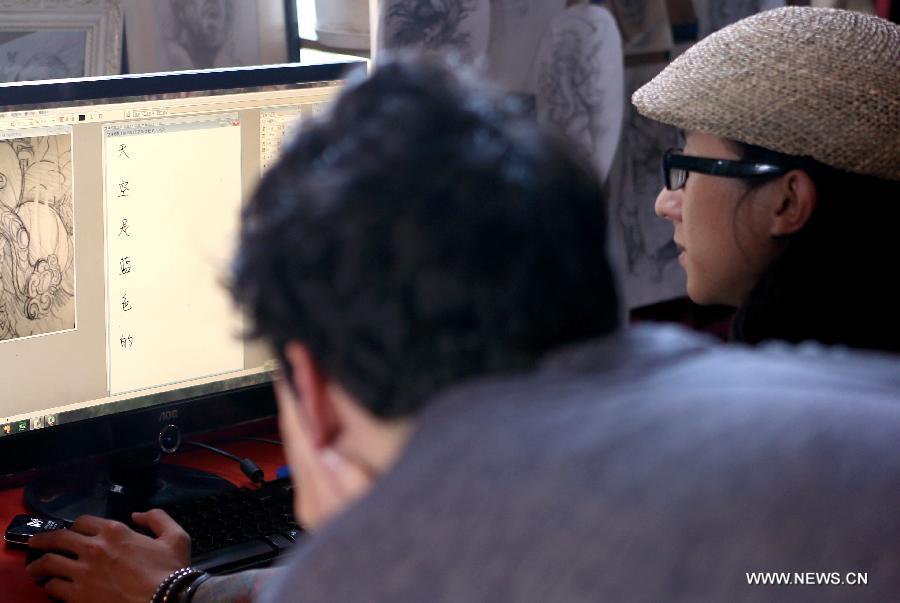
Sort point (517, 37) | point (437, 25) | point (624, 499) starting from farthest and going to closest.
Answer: point (517, 37) → point (437, 25) → point (624, 499)

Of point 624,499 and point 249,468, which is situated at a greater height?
point 624,499

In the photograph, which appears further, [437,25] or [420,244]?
[437,25]

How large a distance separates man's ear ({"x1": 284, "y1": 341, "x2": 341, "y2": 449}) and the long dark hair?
27.0 inches

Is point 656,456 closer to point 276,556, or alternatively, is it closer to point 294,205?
point 294,205

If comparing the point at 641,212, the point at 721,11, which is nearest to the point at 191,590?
the point at 641,212

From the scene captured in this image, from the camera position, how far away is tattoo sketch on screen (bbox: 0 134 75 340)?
40.3 inches

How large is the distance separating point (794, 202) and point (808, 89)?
12 centimetres

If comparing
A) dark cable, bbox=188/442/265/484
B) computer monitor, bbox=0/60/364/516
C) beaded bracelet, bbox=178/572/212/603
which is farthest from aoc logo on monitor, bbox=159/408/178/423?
beaded bracelet, bbox=178/572/212/603

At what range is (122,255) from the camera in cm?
110

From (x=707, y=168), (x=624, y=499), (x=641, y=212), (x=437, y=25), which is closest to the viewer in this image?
(x=624, y=499)

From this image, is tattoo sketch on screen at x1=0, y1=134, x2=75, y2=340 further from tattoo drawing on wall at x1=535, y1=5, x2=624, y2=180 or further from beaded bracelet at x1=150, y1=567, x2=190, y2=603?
tattoo drawing on wall at x1=535, y1=5, x2=624, y2=180

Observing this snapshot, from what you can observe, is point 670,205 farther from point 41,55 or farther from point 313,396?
point 313,396

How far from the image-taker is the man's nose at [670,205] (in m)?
1.28

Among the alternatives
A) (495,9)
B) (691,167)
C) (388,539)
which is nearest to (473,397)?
(388,539)
